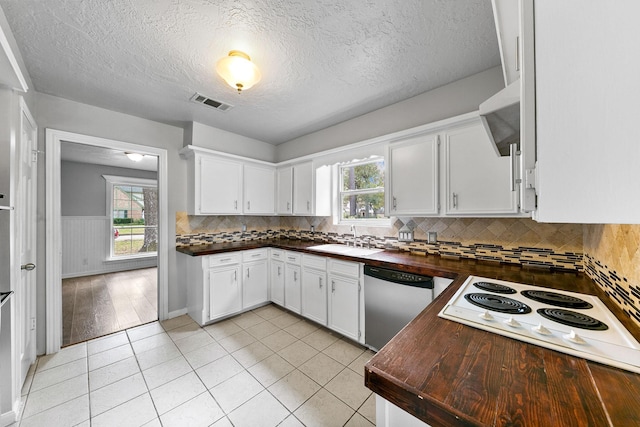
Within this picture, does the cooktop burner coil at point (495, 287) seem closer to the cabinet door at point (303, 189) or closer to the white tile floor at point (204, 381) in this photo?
the white tile floor at point (204, 381)

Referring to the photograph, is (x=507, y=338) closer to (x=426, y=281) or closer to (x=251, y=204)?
(x=426, y=281)

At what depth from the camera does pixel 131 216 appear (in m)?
5.79

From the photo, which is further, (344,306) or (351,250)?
(351,250)

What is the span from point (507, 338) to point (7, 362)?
2.74 m

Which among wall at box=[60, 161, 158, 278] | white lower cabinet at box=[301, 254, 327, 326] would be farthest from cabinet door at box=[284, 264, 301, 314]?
wall at box=[60, 161, 158, 278]

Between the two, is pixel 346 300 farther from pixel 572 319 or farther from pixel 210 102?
pixel 210 102

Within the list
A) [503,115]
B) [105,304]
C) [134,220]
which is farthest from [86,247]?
[503,115]

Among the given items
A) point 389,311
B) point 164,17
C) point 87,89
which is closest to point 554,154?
point 389,311

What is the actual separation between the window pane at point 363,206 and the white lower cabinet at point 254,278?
132cm

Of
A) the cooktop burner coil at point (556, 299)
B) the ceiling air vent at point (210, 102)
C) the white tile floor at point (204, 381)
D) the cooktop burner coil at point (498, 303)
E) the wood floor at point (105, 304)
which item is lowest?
the white tile floor at point (204, 381)

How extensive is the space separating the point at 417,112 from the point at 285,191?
217 cm

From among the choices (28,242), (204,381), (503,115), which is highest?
(503,115)

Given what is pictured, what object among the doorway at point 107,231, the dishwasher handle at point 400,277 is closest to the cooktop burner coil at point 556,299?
the dishwasher handle at point 400,277

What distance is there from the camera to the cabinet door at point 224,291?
→ 113 inches
